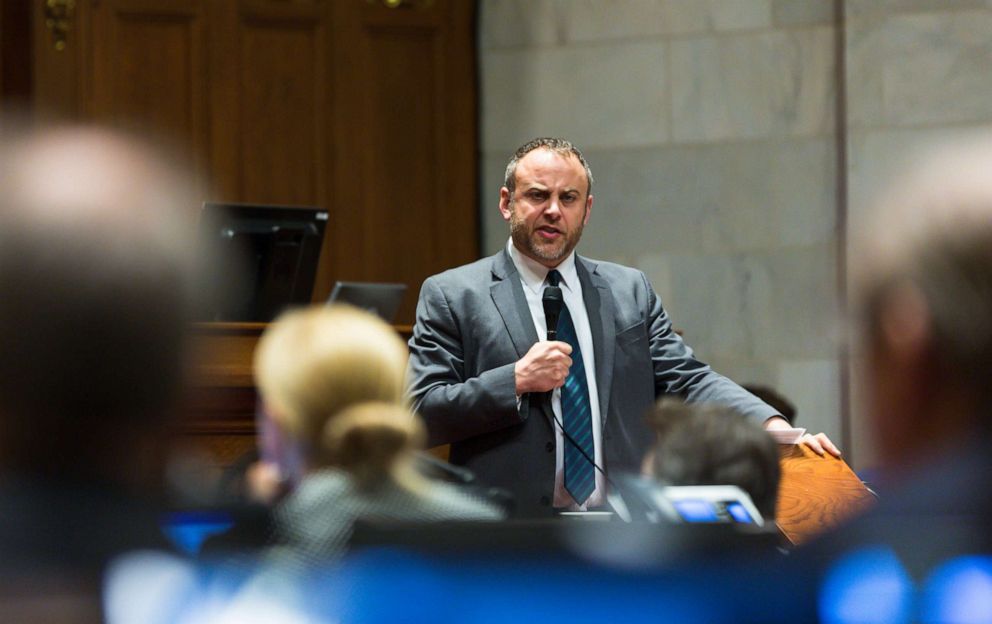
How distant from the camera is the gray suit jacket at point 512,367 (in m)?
3.07

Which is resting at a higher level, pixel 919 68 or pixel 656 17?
pixel 656 17

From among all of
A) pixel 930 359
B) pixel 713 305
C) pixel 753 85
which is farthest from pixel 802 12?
pixel 930 359

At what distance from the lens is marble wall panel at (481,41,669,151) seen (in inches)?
238

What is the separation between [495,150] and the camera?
20.4 ft

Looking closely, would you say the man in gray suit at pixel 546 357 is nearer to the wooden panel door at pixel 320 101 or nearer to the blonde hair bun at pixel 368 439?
the blonde hair bun at pixel 368 439

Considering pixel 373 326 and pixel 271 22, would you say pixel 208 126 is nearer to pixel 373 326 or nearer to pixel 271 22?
pixel 271 22

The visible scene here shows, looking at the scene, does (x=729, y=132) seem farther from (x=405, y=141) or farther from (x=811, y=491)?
(x=811, y=491)

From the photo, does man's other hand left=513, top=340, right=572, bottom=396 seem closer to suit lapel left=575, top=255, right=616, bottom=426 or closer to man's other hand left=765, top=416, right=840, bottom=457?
suit lapel left=575, top=255, right=616, bottom=426

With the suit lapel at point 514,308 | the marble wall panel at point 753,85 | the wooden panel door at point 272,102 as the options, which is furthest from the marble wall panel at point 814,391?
the suit lapel at point 514,308

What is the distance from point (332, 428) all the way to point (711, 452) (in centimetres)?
49

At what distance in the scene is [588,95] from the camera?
20.0ft

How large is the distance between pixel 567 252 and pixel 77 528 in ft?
8.33

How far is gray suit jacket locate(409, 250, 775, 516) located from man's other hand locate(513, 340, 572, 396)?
0.05 meters

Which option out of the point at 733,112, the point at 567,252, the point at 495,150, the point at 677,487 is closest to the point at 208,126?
the point at 495,150
